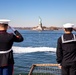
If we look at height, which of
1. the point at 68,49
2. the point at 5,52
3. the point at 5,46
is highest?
the point at 5,46

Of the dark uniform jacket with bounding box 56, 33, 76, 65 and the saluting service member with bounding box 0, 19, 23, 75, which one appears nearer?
the saluting service member with bounding box 0, 19, 23, 75

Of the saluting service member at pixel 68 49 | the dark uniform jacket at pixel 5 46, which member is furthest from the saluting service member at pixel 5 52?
the saluting service member at pixel 68 49

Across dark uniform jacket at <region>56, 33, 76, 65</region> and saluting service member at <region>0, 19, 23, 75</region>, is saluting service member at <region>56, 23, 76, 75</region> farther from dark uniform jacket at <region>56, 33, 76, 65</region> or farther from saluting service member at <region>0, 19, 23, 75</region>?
saluting service member at <region>0, 19, 23, 75</region>

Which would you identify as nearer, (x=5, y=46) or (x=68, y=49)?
(x=5, y=46)

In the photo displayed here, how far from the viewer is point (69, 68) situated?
6.49 meters

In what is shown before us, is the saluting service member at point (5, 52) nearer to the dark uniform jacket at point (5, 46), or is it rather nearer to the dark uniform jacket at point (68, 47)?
the dark uniform jacket at point (5, 46)

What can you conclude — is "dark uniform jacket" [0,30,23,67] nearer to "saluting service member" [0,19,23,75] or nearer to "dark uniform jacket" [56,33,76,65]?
"saluting service member" [0,19,23,75]

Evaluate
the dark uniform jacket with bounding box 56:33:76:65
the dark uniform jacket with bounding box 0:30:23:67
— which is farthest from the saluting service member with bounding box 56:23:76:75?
the dark uniform jacket with bounding box 0:30:23:67

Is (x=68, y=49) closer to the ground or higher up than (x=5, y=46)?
closer to the ground

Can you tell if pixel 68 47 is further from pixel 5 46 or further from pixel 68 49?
pixel 5 46

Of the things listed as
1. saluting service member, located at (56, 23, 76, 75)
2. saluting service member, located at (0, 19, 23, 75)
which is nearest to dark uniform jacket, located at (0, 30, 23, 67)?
saluting service member, located at (0, 19, 23, 75)

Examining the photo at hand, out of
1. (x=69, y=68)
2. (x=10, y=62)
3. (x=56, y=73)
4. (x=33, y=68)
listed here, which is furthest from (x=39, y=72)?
(x=10, y=62)

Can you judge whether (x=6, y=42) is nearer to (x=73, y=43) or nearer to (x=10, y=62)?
(x=10, y=62)

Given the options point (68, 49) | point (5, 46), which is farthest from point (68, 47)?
point (5, 46)
